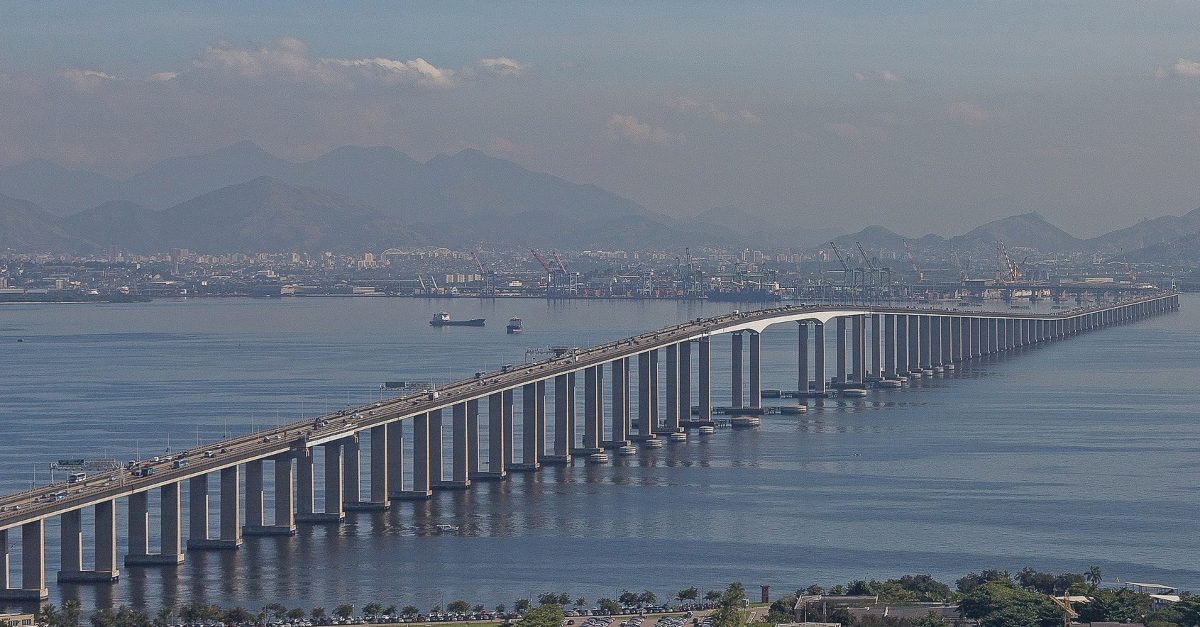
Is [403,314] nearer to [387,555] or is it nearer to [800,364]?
[800,364]

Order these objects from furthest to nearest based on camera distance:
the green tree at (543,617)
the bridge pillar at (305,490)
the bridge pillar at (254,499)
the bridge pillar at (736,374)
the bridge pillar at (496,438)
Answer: the bridge pillar at (736,374) < the bridge pillar at (496,438) < the bridge pillar at (305,490) < the bridge pillar at (254,499) < the green tree at (543,617)

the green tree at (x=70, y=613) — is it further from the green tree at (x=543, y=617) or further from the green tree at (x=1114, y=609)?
the green tree at (x=1114, y=609)

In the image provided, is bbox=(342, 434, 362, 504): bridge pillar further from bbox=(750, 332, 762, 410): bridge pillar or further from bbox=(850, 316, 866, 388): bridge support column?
bbox=(850, 316, 866, 388): bridge support column

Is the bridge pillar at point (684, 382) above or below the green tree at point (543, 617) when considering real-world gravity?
above

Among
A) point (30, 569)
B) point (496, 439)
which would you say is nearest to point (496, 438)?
point (496, 439)

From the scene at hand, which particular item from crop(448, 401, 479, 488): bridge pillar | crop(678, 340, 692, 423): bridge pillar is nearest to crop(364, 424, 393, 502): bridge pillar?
crop(448, 401, 479, 488): bridge pillar

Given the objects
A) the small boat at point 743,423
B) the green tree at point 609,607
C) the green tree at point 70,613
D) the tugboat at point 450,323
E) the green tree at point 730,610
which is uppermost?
the tugboat at point 450,323

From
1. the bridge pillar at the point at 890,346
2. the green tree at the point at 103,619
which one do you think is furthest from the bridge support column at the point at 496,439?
the bridge pillar at the point at 890,346
